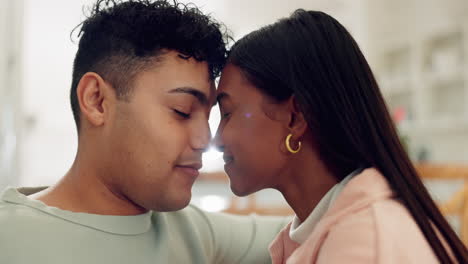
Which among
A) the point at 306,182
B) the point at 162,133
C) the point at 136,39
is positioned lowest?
the point at 306,182

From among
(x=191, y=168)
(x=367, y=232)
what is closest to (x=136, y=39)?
(x=191, y=168)

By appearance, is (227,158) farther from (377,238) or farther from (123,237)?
(377,238)

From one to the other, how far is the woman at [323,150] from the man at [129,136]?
0.08m

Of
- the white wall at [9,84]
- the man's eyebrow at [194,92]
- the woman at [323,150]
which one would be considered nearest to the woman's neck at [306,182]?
the woman at [323,150]

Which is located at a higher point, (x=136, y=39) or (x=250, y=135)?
(x=136, y=39)

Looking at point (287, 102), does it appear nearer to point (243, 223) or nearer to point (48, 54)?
point (243, 223)

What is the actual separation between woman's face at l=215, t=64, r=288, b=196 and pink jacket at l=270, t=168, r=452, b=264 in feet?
0.65

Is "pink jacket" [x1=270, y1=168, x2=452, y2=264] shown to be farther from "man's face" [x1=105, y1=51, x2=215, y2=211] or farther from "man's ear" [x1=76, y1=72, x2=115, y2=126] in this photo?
"man's ear" [x1=76, y1=72, x2=115, y2=126]

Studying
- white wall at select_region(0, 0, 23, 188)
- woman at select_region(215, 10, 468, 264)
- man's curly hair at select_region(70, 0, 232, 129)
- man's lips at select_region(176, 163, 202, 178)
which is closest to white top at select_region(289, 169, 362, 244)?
woman at select_region(215, 10, 468, 264)

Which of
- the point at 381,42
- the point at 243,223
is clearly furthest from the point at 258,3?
the point at 243,223

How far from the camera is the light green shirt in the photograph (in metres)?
0.94

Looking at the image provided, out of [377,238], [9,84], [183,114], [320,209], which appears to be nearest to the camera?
[377,238]

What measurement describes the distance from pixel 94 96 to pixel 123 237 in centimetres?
29

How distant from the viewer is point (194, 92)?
1029 mm
